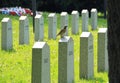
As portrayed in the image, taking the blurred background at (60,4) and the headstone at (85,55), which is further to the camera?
the blurred background at (60,4)

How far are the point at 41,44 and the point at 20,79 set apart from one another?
2.76 metres

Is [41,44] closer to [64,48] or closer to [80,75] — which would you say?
[64,48]

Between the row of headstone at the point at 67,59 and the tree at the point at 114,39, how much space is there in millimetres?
2739

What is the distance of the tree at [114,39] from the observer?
8.76 metres

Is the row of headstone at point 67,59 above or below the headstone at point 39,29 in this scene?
below

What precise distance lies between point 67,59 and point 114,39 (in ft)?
14.8

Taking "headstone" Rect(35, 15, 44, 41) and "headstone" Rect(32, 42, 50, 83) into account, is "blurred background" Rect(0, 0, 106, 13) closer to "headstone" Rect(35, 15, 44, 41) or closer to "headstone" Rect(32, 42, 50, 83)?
"headstone" Rect(35, 15, 44, 41)

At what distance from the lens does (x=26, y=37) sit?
2177 cm

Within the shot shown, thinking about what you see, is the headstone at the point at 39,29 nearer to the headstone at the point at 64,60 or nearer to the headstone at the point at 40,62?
the headstone at the point at 64,60

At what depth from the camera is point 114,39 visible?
8.84m

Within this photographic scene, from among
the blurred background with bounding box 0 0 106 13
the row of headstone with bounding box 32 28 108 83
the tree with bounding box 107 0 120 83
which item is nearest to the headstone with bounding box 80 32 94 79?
the row of headstone with bounding box 32 28 108 83

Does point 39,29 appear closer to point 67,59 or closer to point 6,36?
point 6,36

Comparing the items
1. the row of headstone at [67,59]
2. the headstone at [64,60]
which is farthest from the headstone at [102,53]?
the headstone at [64,60]

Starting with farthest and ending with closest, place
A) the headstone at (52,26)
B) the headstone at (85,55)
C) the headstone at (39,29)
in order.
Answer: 1. the headstone at (52,26)
2. the headstone at (39,29)
3. the headstone at (85,55)
